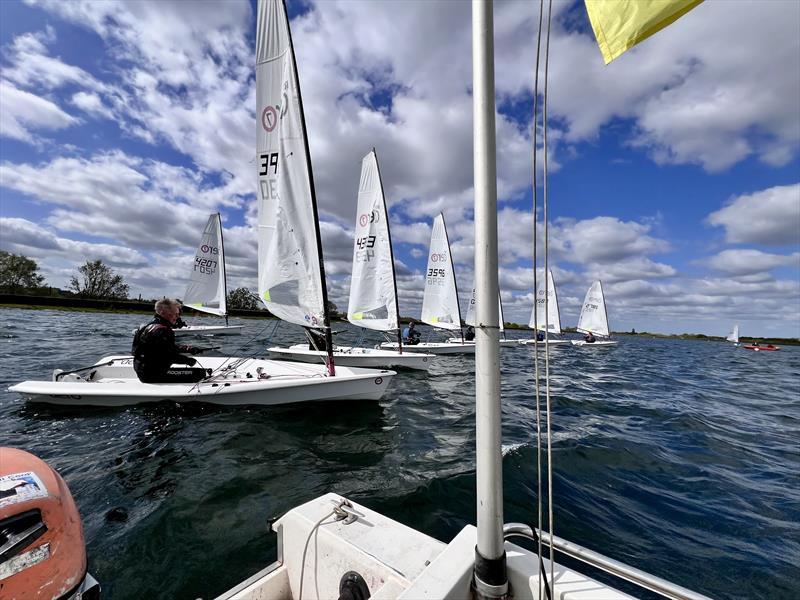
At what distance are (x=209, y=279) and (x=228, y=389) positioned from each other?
759 inches

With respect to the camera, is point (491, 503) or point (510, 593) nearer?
point (491, 503)

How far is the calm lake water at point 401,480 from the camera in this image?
118 inches

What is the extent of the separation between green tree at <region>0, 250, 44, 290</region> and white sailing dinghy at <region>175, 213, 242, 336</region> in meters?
59.6

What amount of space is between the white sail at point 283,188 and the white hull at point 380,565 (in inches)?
215

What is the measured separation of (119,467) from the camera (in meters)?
4.36

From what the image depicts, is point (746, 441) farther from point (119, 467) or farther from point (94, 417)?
point (94, 417)

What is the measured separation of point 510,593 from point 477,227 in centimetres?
172

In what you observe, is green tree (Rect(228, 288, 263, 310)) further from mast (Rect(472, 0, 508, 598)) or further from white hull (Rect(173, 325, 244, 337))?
mast (Rect(472, 0, 508, 598))

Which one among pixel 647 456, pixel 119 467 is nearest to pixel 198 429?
pixel 119 467

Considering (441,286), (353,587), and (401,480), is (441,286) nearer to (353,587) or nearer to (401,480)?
(401,480)

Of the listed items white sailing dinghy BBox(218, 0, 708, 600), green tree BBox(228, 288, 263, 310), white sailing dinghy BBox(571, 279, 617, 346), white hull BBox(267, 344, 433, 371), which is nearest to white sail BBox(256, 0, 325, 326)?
white hull BBox(267, 344, 433, 371)

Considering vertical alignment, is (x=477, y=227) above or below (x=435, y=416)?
above

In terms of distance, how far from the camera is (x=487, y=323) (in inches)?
56.6

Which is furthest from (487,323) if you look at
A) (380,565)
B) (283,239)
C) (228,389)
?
(283,239)
